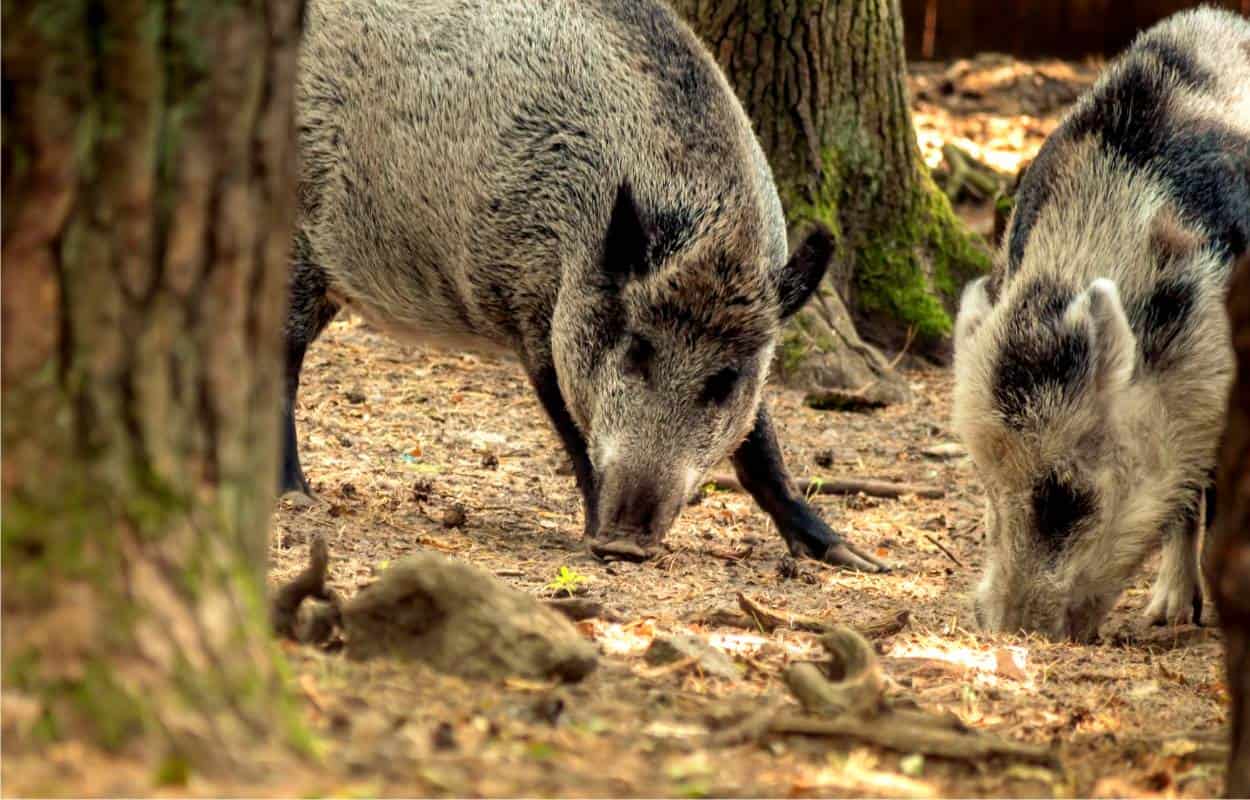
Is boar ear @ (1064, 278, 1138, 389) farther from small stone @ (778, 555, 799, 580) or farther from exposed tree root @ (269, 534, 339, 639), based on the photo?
exposed tree root @ (269, 534, 339, 639)

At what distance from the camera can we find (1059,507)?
17.0 feet

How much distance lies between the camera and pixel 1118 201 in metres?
5.51

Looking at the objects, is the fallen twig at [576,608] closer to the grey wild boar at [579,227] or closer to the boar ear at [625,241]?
the grey wild boar at [579,227]

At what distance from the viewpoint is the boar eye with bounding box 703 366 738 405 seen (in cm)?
619

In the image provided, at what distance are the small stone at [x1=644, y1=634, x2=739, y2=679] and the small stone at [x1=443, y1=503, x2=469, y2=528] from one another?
2.31 m

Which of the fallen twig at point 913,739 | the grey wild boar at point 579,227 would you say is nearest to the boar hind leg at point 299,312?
the grey wild boar at point 579,227

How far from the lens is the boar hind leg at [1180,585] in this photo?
19.6 feet

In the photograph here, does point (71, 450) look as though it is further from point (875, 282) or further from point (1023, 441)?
point (875, 282)

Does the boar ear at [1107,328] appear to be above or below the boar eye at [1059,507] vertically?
above

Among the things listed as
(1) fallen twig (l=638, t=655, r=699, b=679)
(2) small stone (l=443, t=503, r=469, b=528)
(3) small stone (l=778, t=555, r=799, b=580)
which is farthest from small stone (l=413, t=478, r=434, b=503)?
(1) fallen twig (l=638, t=655, r=699, b=679)

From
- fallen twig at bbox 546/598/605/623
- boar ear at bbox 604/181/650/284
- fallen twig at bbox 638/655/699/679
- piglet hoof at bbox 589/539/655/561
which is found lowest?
piglet hoof at bbox 589/539/655/561

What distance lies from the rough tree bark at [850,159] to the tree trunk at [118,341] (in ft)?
21.1

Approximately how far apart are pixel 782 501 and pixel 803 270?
947 mm

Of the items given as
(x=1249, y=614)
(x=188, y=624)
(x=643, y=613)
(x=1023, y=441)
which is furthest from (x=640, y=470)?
(x=188, y=624)
